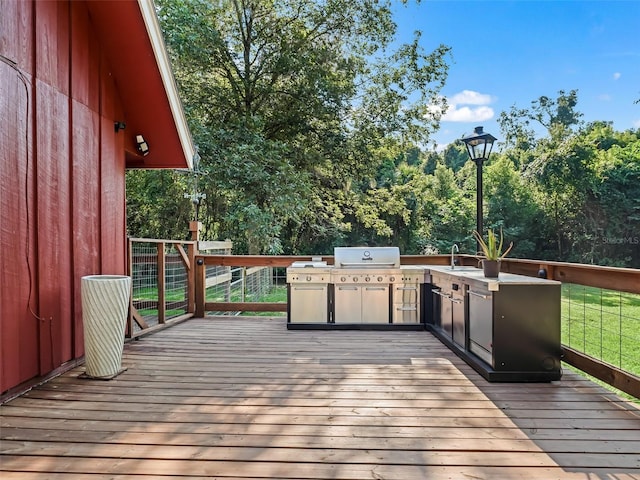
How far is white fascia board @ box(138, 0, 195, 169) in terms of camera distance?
3412mm

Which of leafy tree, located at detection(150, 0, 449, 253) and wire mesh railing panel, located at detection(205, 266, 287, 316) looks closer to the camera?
wire mesh railing panel, located at detection(205, 266, 287, 316)

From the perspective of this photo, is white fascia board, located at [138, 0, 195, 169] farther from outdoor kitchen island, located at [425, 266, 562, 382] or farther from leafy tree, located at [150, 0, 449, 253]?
outdoor kitchen island, located at [425, 266, 562, 382]

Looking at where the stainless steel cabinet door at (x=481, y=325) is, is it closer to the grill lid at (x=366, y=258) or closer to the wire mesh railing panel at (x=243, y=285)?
the grill lid at (x=366, y=258)

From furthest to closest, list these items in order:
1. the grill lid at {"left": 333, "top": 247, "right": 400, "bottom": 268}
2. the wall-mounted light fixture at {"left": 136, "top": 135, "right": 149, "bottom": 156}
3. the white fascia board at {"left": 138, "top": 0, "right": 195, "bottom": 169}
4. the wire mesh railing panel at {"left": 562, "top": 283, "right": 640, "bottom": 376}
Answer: the grill lid at {"left": 333, "top": 247, "right": 400, "bottom": 268}, the wall-mounted light fixture at {"left": 136, "top": 135, "right": 149, "bottom": 156}, the wire mesh railing panel at {"left": 562, "top": 283, "right": 640, "bottom": 376}, the white fascia board at {"left": 138, "top": 0, "right": 195, "bottom": 169}

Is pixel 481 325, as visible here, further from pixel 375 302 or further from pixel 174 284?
pixel 174 284

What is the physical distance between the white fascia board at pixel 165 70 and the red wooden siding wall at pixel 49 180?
516 mm

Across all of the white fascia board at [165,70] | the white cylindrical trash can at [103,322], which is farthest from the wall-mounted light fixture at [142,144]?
the white cylindrical trash can at [103,322]

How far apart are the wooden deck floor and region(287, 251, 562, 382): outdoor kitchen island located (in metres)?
0.19

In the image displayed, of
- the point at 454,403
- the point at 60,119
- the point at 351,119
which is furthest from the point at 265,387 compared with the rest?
the point at 351,119

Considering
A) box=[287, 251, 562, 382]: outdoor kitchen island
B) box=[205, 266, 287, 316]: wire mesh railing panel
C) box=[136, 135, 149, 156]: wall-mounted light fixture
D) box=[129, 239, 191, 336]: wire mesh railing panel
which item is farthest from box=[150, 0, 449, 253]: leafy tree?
box=[287, 251, 562, 382]: outdoor kitchen island

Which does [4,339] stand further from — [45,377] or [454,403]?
[454,403]

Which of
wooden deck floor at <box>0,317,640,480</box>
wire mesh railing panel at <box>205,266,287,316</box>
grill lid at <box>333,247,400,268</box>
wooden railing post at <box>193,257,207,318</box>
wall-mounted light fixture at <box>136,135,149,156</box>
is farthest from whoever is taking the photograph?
wire mesh railing panel at <box>205,266,287,316</box>

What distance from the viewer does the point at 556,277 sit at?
125 inches

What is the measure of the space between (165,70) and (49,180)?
5.10ft
